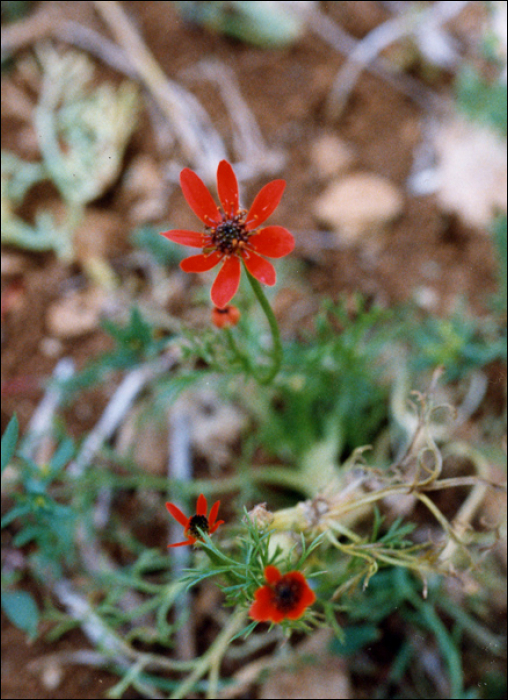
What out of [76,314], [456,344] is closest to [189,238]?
[456,344]

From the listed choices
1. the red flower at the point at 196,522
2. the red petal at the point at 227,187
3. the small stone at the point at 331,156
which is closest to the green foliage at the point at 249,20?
the small stone at the point at 331,156

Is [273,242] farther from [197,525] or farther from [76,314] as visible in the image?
[76,314]

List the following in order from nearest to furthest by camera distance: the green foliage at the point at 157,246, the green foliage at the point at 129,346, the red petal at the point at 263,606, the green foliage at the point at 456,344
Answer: the red petal at the point at 263,606, the green foliage at the point at 129,346, the green foliage at the point at 456,344, the green foliage at the point at 157,246

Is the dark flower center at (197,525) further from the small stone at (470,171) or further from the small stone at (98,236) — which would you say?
the small stone at (470,171)

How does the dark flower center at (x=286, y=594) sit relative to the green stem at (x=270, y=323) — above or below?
below

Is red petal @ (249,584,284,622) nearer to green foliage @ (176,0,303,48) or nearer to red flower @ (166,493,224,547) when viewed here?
red flower @ (166,493,224,547)
